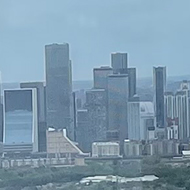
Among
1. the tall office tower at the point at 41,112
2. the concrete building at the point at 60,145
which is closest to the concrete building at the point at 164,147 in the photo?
the concrete building at the point at 60,145

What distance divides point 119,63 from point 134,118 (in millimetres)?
472

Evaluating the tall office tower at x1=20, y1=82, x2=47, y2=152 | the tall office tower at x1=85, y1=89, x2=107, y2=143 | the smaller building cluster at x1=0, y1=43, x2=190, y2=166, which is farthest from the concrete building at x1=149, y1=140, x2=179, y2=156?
the tall office tower at x1=20, y1=82, x2=47, y2=152

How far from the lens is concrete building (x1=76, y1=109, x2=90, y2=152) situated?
349 cm

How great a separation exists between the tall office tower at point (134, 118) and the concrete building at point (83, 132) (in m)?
0.32

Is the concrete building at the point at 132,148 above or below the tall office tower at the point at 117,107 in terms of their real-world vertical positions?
below

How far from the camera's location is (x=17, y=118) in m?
3.39

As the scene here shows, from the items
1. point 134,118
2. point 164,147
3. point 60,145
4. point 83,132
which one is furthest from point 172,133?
point 60,145

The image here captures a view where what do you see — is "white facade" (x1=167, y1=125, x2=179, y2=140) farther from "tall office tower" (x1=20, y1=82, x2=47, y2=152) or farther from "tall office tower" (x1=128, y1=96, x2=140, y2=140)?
"tall office tower" (x1=20, y1=82, x2=47, y2=152)

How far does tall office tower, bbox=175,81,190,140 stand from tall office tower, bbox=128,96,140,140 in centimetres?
33

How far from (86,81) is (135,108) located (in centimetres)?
45

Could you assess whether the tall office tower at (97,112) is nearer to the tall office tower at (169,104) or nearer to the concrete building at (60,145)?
the concrete building at (60,145)

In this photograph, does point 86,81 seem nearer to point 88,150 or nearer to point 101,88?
point 101,88

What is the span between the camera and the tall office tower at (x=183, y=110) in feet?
12.0

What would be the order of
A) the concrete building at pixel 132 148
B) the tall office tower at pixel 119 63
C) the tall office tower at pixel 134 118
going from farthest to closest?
the tall office tower at pixel 119 63, the tall office tower at pixel 134 118, the concrete building at pixel 132 148
